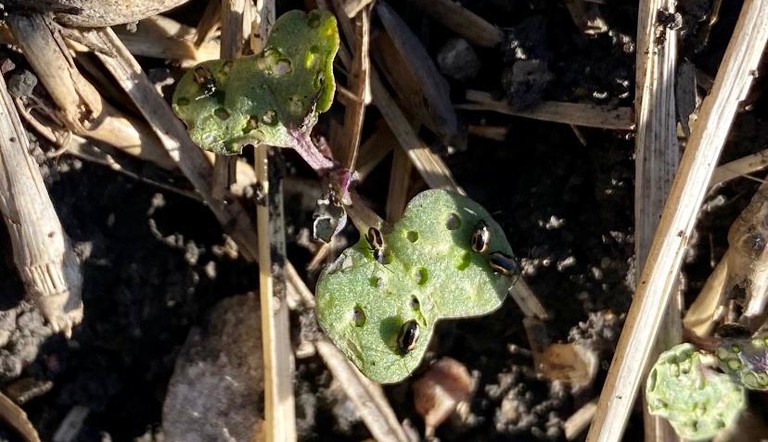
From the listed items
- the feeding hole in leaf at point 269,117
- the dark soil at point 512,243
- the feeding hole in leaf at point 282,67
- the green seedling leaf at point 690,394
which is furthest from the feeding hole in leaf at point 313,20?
the green seedling leaf at point 690,394

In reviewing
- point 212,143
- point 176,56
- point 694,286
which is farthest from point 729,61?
point 176,56

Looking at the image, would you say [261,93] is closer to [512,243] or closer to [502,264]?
[502,264]

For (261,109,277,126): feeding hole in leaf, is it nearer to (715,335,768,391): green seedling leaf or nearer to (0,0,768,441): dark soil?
(0,0,768,441): dark soil

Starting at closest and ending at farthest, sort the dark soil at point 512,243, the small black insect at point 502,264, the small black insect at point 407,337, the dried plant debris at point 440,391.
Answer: the small black insect at point 407,337 → the small black insect at point 502,264 → the dark soil at point 512,243 → the dried plant debris at point 440,391

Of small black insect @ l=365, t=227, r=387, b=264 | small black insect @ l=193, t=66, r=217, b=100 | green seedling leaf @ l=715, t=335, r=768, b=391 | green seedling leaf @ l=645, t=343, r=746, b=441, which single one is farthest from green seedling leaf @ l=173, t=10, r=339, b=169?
green seedling leaf @ l=715, t=335, r=768, b=391

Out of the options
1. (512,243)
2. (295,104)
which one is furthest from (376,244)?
(512,243)

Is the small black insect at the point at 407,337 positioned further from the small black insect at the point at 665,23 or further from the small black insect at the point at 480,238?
the small black insect at the point at 665,23
